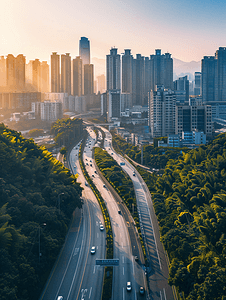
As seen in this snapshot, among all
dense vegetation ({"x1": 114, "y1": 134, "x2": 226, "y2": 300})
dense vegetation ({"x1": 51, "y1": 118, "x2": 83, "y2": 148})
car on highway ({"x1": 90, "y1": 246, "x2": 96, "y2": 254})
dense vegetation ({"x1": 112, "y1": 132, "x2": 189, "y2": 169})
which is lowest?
car on highway ({"x1": 90, "y1": 246, "x2": 96, "y2": 254})

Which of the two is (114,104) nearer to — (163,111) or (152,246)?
(163,111)

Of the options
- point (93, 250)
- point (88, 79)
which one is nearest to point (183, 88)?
point (88, 79)

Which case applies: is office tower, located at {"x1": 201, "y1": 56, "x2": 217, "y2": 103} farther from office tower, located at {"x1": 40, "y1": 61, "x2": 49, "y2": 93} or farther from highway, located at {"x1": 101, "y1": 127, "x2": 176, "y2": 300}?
highway, located at {"x1": 101, "y1": 127, "x2": 176, "y2": 300}

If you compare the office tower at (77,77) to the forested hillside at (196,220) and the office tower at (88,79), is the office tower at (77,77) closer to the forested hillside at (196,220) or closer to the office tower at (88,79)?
the office tower at (88,79)

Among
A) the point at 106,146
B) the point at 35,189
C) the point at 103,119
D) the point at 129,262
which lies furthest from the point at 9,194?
the point at 103,119

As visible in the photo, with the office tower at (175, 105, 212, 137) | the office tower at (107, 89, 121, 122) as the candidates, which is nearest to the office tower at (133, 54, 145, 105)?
the office tower at (107, 89, 121, 122)

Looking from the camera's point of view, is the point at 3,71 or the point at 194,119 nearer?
the point at 194,119
